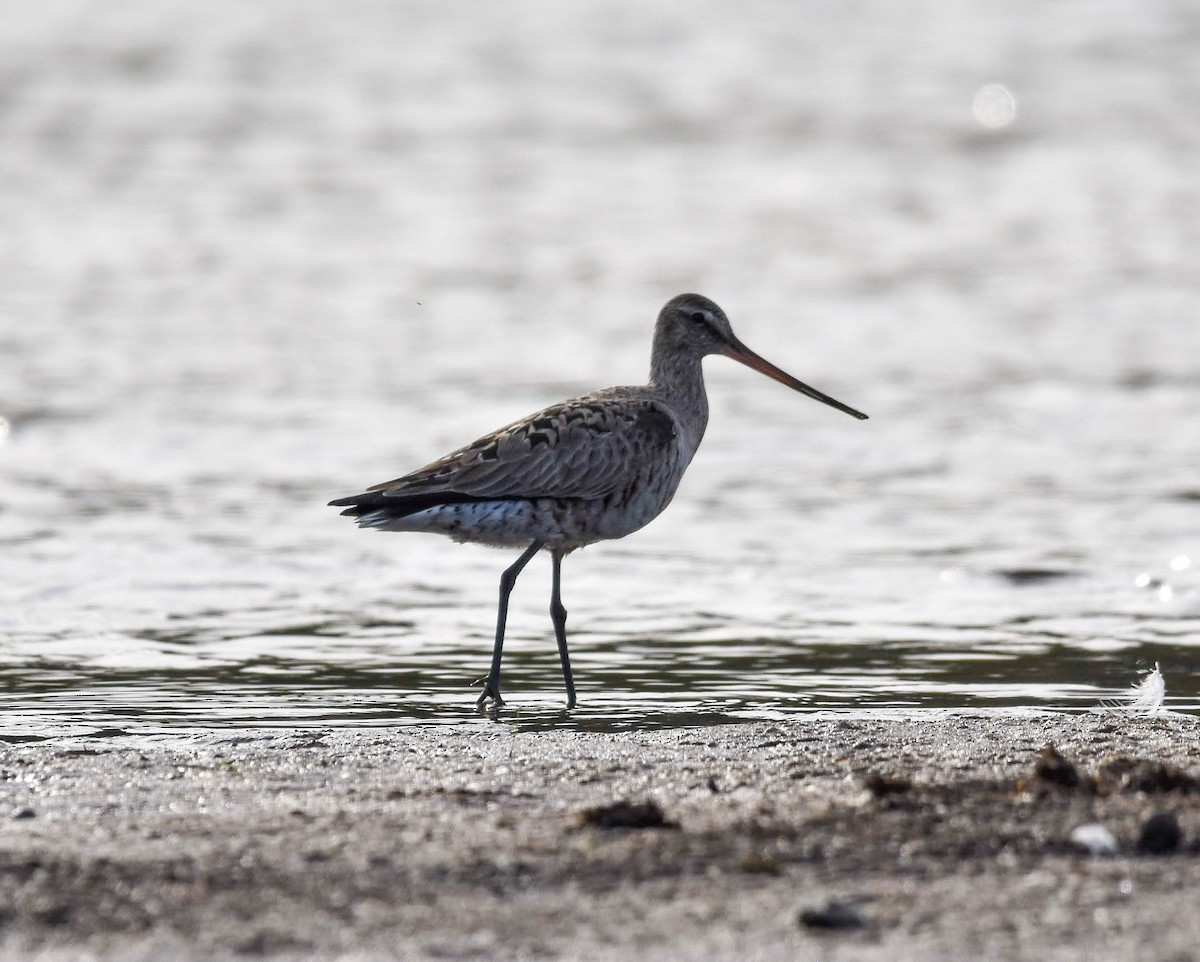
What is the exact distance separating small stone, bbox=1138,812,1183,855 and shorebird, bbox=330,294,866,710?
7.85 feet

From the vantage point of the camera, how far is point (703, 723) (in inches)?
236

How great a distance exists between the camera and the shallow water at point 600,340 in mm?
7016

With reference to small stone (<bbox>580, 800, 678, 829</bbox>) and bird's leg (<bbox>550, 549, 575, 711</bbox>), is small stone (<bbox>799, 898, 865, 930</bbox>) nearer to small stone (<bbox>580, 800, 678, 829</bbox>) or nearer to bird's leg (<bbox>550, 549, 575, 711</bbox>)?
small stone (<bbox>580, 800, 678, 829</bbox>)

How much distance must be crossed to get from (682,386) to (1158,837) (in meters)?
3.65

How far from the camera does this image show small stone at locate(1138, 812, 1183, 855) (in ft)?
14.0

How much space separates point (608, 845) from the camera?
4.38 m

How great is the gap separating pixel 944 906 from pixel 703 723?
82.5 inches

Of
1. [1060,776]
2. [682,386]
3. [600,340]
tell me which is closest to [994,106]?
[600,340]

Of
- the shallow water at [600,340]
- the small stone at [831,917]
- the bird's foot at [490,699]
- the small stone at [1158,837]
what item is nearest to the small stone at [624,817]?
the small stone at [831,917]

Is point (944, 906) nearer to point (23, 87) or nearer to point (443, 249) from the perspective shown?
point (443, 249)

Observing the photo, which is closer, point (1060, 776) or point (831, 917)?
point (831, 917)

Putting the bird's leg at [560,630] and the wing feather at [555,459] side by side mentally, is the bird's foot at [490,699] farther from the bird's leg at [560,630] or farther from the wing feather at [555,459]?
the wing feather at [555,459]

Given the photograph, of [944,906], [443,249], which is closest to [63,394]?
[443,249]

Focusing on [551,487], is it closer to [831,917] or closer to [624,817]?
[624,817]
